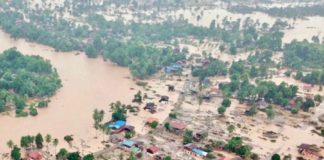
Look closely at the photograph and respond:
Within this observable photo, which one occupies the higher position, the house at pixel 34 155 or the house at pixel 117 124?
the house at pixel 117 124

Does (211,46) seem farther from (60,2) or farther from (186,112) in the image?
(60,2)

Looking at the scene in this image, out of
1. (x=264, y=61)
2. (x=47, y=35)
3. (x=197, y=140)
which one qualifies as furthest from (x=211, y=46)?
(x=197, y=140)

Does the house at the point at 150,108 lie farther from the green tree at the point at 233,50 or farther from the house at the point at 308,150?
the green tree at the point at 233,50

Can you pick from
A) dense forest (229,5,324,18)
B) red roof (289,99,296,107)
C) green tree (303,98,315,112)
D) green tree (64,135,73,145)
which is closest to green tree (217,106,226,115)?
red roof (289,99,296,107)

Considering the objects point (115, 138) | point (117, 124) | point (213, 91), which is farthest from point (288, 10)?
point (115, 138)

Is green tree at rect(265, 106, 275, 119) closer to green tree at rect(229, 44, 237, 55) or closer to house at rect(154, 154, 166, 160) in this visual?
house at rect(154, 154, 166, 160)

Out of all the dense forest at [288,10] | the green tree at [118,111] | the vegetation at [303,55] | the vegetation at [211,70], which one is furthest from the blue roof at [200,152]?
the dense forest at [288,10]

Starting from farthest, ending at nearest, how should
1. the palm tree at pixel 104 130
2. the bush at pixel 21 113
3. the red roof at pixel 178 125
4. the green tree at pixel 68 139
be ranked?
1. the bush at pixel 21 113
2. the red roof at pixel 178 125
3. the palm tree at pixel 104 130
4. the green tree at pixel 68 139
